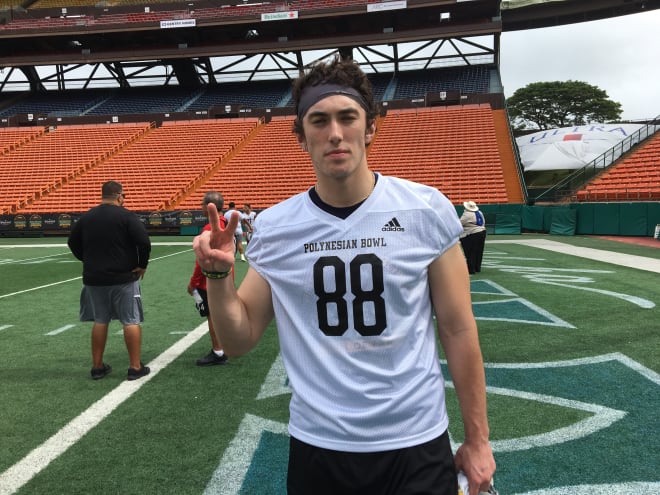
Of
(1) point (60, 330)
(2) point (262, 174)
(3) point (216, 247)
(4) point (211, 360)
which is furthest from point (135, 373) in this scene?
(2) point (262, 174)

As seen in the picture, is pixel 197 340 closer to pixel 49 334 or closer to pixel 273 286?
pixel 49 334

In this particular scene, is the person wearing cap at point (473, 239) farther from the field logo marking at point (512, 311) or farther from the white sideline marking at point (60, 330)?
the white sideline marking at point (60, 330)

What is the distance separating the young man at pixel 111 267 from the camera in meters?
4.57

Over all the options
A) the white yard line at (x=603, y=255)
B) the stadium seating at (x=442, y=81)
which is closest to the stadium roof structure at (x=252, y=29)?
the stadium seating at (x=442, y=81)

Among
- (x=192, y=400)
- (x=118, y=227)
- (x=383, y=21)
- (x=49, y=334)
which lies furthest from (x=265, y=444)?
(x=383, y=21)

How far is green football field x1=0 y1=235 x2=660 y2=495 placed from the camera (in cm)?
280

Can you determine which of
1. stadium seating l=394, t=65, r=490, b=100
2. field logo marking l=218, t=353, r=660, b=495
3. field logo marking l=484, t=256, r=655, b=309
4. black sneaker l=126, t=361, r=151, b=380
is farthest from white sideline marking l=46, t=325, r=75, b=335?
stadium seating l=394, t=65, r=490, b=100

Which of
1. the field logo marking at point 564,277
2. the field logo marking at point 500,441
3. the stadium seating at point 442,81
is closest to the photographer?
the field logo marking at point 500,441

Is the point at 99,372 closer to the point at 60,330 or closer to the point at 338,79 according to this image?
the point at 60,330

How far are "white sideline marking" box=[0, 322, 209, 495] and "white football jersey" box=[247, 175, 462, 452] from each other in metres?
2.38

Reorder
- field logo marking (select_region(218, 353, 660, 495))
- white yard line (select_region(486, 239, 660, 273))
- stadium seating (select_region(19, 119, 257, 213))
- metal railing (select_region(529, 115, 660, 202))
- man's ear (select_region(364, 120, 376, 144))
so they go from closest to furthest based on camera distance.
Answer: man's ear (select_region(364, 120, 376, 144)) < field logo marking (select_region(218, 353, 660, 495)) < white yard line (select_region(486, 239, 660, 273)) < metal railing (select_region(529, 115, 660, 202)) < stadium seating (select_region(19, 119, 257, 213))

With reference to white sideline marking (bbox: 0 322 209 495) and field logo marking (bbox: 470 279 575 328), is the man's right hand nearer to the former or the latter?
white sideline marking (bbox: 0 322 209 495)

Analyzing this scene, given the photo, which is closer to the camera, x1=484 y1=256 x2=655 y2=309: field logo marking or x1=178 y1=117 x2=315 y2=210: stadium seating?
x1=484 y1=256 x2=655 y2=309: field logo marking

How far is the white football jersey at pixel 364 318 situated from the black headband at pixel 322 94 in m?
0.32
